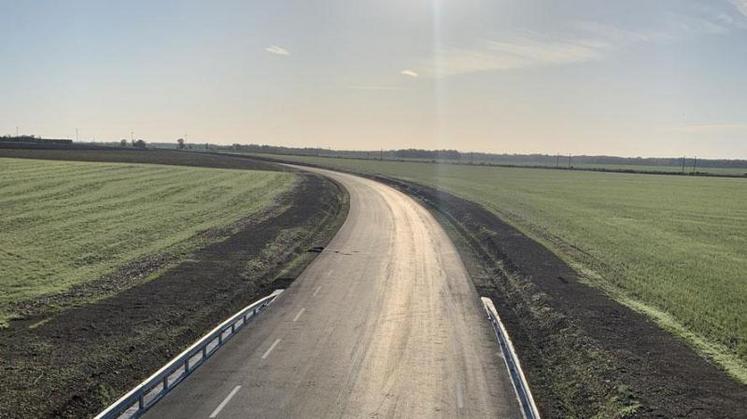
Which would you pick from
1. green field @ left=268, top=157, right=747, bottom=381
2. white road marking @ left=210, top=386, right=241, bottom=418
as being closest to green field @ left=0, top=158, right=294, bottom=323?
white road marking @ left=210, top=386, right=241, bottom=418

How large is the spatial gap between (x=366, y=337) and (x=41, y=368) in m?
8.57

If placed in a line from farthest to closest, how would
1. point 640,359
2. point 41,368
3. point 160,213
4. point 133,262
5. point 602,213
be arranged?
point 602,213 → point 160,213 → point 133,262 → point 640,359 → point 41,368

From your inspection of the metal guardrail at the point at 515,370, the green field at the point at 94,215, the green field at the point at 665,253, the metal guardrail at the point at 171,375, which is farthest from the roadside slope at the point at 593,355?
the green field at the point at 94,215

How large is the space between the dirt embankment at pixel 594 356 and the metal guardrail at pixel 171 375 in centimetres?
861

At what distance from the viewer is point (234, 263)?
2483cm

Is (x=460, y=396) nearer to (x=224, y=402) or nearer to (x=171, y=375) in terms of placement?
(x=224, y=402)

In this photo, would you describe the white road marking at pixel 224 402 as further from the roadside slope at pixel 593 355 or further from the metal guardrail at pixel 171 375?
the roadside slope at pixel 593 355

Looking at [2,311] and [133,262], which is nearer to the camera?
[2,311]

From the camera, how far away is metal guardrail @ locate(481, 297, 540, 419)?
462 inches

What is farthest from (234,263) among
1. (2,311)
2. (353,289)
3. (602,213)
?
(602,213)

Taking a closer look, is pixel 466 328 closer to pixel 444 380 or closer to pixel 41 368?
pixel 444 380

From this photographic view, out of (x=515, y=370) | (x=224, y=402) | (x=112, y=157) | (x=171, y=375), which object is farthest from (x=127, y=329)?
(x=112, y=157)

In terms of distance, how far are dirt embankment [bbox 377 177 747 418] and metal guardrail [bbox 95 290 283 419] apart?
8613 mm

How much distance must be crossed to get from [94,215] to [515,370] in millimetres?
31944
